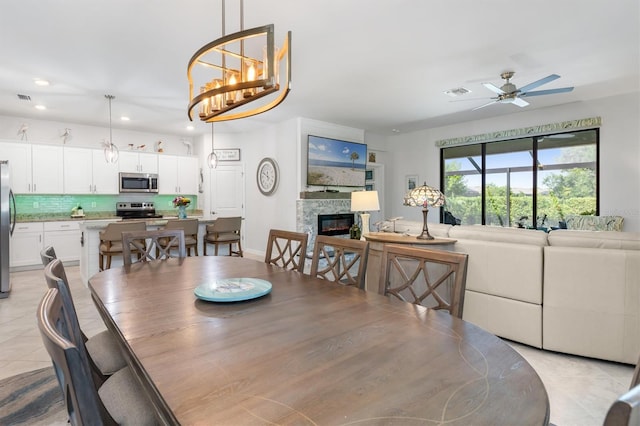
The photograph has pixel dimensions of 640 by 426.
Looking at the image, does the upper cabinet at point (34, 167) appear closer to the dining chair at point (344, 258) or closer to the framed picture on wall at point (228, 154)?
the framed picture on wall at point (228, 154)

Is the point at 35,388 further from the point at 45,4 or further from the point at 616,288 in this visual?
the point at 616,288

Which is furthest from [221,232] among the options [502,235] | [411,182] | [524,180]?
[524,180]

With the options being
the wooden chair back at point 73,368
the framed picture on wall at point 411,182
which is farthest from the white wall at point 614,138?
the wooden chair back at point 73,368

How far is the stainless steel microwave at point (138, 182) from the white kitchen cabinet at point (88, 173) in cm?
17

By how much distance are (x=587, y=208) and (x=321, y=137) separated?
4610 mm

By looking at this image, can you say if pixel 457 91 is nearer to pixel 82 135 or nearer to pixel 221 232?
pixel 221 232

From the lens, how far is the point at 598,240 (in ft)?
8.37

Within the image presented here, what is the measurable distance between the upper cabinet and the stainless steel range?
1.04m

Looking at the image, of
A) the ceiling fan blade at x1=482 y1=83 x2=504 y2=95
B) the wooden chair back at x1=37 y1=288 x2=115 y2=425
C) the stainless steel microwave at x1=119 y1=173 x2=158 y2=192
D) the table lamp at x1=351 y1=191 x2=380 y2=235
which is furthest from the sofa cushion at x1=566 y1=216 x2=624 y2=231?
the stainless steel microwave at x1=119 y1=173 x2=158 y2=192

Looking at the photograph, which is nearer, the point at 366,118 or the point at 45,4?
the point at 45,4

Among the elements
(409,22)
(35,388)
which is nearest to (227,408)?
(35,388)

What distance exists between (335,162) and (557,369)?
4870 millimetres

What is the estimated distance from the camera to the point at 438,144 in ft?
23.5

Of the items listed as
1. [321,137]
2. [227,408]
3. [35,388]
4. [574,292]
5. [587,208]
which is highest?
[321,137]
